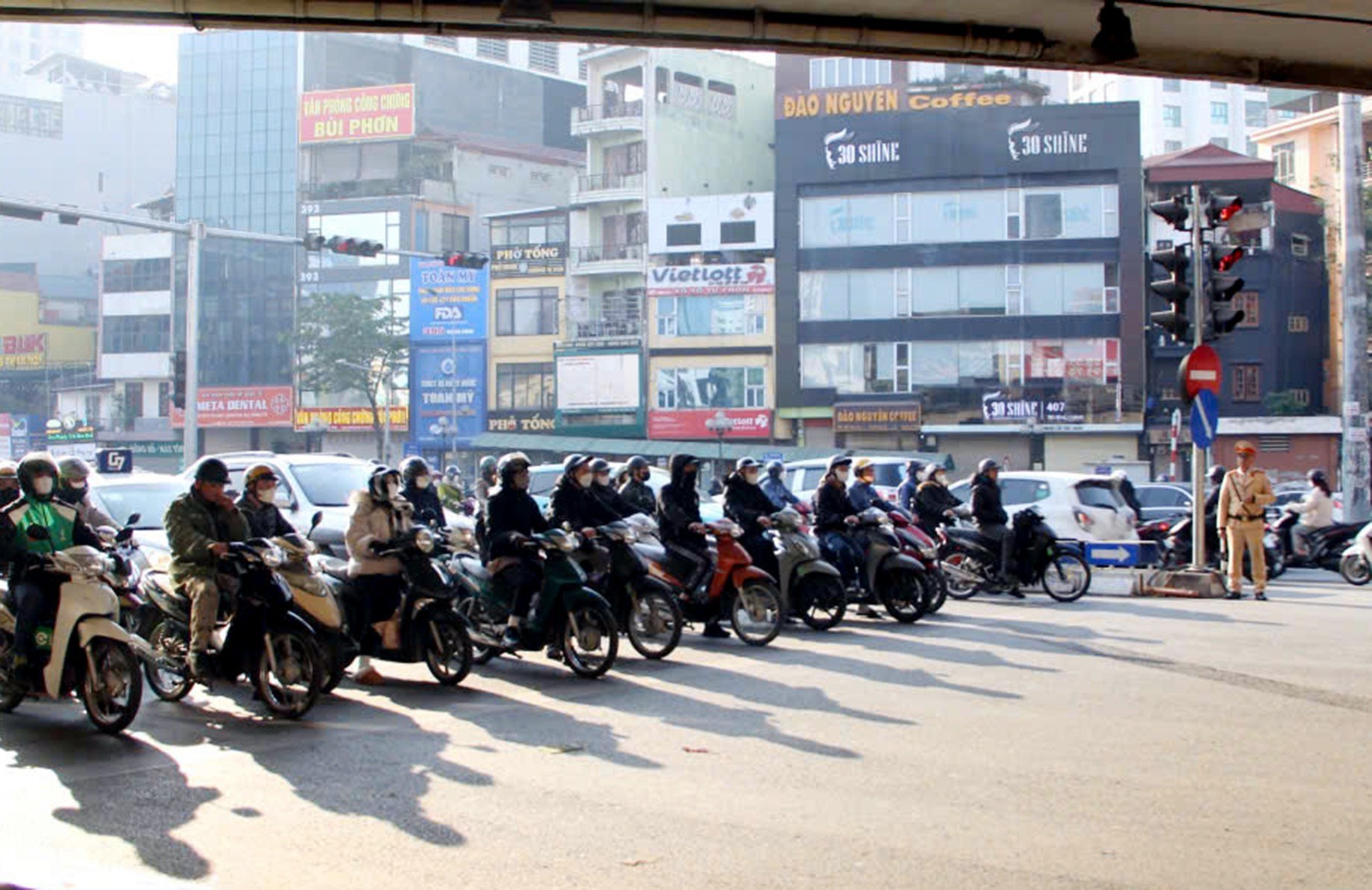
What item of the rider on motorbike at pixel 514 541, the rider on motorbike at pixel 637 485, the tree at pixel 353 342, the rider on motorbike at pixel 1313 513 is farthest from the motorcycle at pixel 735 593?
the tree at pixel 353 342

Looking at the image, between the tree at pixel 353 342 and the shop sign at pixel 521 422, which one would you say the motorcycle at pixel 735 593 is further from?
the tree at pixel 353 342

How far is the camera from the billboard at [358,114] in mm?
63125

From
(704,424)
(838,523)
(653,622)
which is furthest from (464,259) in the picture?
(704,424)

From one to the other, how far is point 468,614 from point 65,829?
5.04m

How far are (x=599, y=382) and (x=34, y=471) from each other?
148 ft

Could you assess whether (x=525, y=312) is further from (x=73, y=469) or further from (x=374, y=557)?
(x=374, y=557)

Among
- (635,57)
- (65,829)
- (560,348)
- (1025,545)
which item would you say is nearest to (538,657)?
(65,829)

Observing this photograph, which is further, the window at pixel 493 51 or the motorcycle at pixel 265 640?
the window at pixel 493 51

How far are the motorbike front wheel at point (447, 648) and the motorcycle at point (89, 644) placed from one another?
→ 7.23 ft

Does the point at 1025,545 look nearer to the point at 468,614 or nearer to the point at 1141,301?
the point at 468,614

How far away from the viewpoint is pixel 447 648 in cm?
1005

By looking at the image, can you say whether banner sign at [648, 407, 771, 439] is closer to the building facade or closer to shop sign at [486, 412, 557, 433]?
the building facade

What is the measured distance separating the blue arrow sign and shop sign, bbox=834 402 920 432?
1275 inches

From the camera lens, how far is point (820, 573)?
1299 cm
